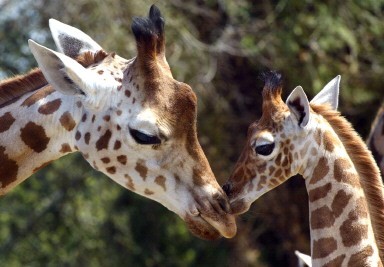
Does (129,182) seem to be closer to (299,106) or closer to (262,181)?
(262,181)

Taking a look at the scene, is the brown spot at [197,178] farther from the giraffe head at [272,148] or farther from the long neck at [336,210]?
the long neck at [336,210]

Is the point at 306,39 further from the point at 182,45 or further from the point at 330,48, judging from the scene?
the point at 182,45

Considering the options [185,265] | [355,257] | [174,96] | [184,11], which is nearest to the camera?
[174,96]

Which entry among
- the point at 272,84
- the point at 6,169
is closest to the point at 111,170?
the point at 6,169

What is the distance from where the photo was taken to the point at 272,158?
25.6 ft

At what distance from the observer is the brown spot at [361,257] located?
288 inches

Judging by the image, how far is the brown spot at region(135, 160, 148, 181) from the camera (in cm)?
671

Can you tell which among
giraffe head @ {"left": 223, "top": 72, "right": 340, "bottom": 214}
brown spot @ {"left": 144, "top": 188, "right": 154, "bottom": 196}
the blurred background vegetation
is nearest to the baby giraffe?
giraffe head @ {"left": 223, "top": 72, "right": 340, "bottom": 214}

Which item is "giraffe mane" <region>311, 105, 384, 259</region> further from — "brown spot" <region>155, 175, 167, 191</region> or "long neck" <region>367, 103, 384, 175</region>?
"long neck" <region>367, 103, 384, 175</region>

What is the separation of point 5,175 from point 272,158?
5.99 ft

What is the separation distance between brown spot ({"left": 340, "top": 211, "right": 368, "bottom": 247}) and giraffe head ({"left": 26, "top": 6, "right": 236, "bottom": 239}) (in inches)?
41.7

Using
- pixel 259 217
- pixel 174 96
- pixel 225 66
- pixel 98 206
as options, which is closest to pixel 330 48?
pixel 225 66

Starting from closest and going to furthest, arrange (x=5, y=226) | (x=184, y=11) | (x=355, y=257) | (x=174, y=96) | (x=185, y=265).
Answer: (x=174, y=96), (x=355, y=257), (x=184, y=11), (x=185, y=265), (x=5, y=226)

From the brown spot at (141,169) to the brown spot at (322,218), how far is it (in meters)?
1.38
